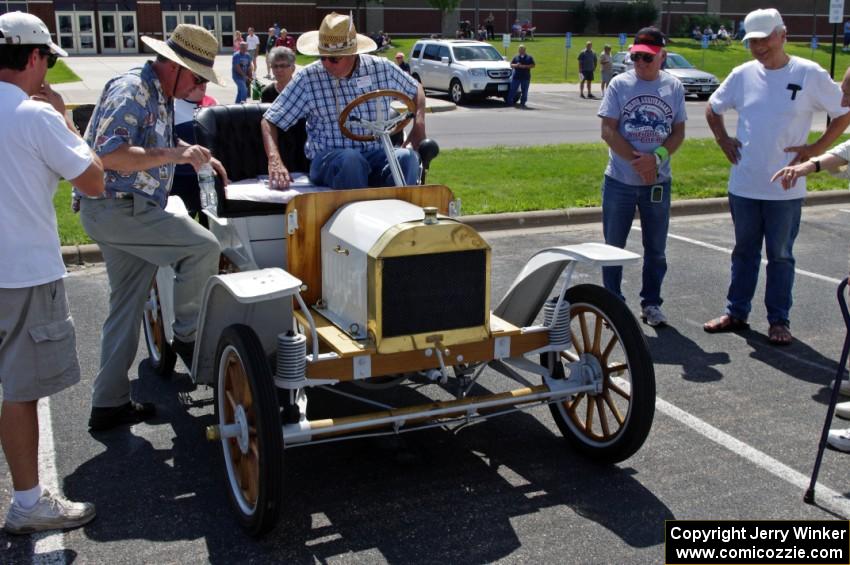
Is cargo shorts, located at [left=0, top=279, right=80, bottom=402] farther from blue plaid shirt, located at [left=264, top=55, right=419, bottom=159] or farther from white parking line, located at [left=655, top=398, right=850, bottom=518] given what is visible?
white parking line, located at [left=655, top=398, right=850, bottom=518]

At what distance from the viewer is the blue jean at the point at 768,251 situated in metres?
6.22

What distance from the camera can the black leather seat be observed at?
19.8ft

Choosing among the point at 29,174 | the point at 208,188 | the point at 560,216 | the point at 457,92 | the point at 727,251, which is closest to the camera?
the point at 29,174

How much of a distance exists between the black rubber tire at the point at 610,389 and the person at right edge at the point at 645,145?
1.92 metres

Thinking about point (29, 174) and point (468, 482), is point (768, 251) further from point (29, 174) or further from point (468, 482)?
point (29, 174)

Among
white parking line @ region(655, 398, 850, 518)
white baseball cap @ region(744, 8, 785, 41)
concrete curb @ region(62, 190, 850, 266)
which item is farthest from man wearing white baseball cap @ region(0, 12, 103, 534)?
concrete curb @ region(62, 190, 850, 266)

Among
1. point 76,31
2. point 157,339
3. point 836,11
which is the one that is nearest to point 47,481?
point 157,339

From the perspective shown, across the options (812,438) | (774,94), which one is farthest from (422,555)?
(774,94)

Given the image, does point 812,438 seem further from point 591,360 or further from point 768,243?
point 768,243

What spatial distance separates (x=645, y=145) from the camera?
6.35 meters

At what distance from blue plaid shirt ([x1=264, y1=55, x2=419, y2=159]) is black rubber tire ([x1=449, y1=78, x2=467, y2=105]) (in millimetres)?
21847

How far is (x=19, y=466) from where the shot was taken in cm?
377

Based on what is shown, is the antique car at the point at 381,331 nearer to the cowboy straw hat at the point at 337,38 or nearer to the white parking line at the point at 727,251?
the cowboy straw hat at the point at 337,38

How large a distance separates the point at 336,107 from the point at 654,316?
277 centimetres
